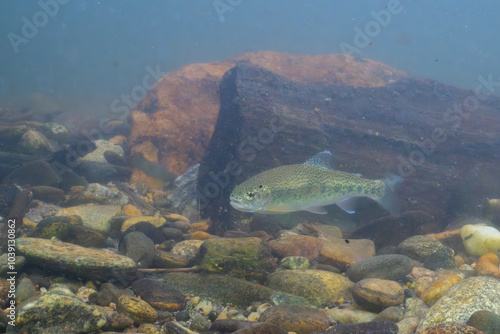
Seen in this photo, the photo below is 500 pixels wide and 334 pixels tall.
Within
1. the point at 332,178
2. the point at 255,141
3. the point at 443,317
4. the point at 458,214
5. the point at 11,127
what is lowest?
the point at 458,214

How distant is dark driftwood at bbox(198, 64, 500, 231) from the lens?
6.96 metres

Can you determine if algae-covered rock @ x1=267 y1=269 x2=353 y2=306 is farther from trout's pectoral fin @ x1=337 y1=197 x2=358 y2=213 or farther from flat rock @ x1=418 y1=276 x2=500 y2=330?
trout's pectoral fin @ x1=337 y1=197 x2=358 y2=213

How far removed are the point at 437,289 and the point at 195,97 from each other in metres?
9.85

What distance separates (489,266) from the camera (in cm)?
414

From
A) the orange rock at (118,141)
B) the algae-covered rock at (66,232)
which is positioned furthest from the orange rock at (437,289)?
the orange rock at (118,141)

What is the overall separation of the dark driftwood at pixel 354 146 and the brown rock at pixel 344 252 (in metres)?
2.38

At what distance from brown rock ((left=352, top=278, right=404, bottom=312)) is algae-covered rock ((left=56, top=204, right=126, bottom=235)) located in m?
4.44

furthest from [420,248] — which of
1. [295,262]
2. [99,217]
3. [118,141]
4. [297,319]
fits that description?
Answer: [118,141]

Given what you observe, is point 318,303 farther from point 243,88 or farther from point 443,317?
point 243,88

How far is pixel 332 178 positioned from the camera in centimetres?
551

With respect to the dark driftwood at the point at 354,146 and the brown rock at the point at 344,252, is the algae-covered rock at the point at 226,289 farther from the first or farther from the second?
the dark driftwood at the point at 354,146

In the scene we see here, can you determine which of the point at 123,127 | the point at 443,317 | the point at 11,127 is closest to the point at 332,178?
the point at 443,317

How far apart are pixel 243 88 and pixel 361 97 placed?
3.88 m

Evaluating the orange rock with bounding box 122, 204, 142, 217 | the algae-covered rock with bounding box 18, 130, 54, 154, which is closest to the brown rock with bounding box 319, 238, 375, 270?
the orange rock with bounding box 122, 204, 142, 217
